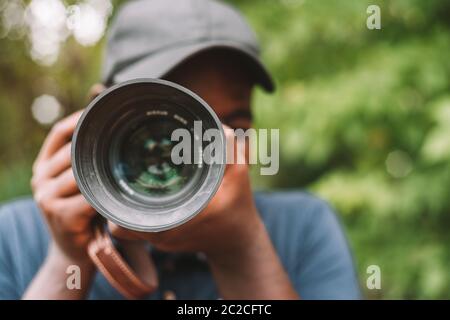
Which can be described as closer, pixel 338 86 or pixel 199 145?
pixel 199 145

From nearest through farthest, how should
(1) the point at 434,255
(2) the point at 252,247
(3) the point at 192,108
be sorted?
(3) the point at 192,108
(2) the point at 252,247
(1) the point at 434,255

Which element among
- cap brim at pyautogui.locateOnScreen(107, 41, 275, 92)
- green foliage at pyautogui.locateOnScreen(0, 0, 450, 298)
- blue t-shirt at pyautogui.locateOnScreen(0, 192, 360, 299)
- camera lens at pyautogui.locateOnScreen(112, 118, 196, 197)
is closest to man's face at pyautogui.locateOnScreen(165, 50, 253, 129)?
cap brim at pyautogui.locateOnScreen(107, 41, 275, 92)

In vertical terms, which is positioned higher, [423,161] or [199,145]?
[423,161]

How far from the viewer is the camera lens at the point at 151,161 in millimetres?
900

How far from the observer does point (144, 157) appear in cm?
93

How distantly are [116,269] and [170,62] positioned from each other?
1.15 ft

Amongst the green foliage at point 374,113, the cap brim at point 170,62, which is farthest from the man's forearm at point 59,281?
the green foliage at point 374,113

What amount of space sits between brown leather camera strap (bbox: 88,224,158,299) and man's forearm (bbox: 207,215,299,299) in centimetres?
12

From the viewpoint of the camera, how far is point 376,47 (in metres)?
1.91

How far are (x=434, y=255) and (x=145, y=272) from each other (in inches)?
46.1

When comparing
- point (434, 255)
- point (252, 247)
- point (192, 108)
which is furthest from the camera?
point (434, 255)
